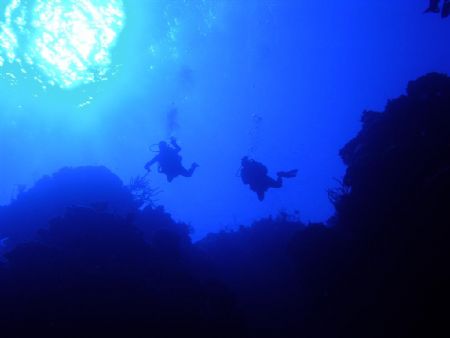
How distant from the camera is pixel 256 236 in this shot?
19812 millimetres

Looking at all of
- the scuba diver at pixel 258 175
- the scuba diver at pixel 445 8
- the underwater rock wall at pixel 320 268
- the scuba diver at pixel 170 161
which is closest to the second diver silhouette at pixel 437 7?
the scuba diver at pixel 445 8

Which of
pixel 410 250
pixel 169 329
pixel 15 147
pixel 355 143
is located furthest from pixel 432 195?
pixel 15 147

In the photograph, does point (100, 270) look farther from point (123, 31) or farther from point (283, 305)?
point (123, 31)

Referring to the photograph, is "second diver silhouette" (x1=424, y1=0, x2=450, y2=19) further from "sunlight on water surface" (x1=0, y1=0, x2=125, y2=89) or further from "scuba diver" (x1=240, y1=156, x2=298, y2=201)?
"sunlight on water surface" (x1=0, y1=0, x2=125, y2=89)

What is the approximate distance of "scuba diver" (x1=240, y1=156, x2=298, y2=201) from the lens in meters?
14.1

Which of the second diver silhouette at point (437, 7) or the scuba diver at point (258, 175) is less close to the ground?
the scuba diver at point (258, 175)

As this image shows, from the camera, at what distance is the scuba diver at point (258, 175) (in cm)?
1408

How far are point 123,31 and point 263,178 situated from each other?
2097cm

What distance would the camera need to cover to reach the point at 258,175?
14.2 meters

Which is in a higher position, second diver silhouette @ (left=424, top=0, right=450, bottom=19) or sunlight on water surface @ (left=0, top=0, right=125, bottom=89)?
sunlight on water surface @ (left=0, top=0, right=125, bottom=89)

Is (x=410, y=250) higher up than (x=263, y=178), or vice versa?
(x=263, y=178)

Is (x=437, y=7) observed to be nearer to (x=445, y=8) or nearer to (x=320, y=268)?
(x=445, y=8)

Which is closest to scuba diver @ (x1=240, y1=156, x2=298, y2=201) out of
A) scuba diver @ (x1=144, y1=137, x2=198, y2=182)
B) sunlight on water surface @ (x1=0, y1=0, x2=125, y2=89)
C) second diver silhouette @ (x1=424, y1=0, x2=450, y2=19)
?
scuba diver @ (x1=144, y1=137, x2=198, y2=182)

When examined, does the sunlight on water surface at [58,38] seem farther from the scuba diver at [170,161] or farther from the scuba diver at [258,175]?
the scuba diver at [258,175]
